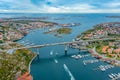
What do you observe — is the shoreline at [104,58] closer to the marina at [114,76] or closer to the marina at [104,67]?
the marina at [104,67]

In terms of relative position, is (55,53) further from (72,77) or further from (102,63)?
(72,77)

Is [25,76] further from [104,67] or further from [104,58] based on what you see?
[104,58]

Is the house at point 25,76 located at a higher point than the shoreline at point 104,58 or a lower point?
lower

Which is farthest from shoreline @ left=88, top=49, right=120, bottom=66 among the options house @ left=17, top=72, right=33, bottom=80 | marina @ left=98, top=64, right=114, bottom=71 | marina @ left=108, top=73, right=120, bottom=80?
house @ left=17, top=72, right=33, bottom=80

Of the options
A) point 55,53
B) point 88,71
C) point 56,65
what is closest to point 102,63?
point 88,71

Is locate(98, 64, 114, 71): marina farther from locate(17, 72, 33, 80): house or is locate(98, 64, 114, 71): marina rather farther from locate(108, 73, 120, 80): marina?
locate(17, 72, 33, 80): house

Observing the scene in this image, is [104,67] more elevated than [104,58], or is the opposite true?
[104,58]

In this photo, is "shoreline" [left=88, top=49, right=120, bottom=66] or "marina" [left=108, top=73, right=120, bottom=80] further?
"shoreline" [left=88, top=49, right=120, bottom=66]

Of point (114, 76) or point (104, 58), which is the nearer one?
point (114, 76)

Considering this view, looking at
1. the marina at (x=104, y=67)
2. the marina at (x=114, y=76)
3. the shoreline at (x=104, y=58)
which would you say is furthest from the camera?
the shoreline at (x=104, y=58)

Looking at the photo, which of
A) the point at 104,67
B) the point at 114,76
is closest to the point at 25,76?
the point at 114,76

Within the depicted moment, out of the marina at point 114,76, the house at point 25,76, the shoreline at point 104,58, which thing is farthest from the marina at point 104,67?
the house at point 25,76
